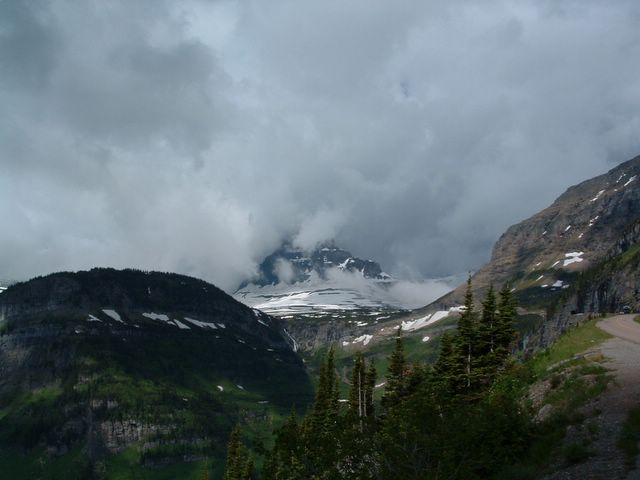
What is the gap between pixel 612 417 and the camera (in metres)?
22.6

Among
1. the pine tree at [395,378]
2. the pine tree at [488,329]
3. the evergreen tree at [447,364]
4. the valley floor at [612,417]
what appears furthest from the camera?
the pine tree at [395,378]

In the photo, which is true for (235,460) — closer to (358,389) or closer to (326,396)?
(326,396)

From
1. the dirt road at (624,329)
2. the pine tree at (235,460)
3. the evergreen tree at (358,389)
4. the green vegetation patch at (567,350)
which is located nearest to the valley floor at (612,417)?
the green vegetation patch at (567,350)

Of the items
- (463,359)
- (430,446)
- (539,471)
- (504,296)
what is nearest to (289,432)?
(430,446)

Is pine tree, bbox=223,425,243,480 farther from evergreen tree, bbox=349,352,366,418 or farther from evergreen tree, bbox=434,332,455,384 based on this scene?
evergreen tree, bbox=434,332,455,384

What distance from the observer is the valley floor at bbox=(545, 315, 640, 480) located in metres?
18.5

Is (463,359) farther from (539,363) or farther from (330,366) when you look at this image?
(330,366)

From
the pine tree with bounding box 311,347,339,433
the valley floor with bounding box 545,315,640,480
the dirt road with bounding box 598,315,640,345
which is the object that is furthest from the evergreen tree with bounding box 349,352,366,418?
the valley floor with bounding box 545,315,640,480

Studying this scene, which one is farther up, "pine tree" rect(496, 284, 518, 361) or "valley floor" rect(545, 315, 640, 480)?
"pine tree" rect(496, 284, 518, 361)

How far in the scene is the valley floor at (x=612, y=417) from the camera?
60.8 feet

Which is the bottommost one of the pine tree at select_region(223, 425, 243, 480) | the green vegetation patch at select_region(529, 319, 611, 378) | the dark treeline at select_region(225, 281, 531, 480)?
the pine tree at select_region(223, 425, 243, 480)

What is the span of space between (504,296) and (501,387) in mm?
19139

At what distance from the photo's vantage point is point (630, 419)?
21.5m

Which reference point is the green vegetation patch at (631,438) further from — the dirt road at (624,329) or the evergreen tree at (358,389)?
the evergreen tree at (358,389)
